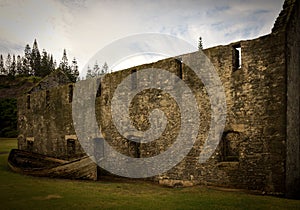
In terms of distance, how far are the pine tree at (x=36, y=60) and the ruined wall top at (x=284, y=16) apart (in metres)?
82.8

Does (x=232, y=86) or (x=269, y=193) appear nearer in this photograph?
(x=269, y=193)

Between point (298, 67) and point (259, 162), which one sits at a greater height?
point (298, 67)

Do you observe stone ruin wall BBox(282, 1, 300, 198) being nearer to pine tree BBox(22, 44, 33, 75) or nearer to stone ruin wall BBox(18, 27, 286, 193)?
stone ruin wall BBox(18, 27, 286, 193)

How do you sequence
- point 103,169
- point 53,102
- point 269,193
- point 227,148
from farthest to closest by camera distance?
point 53,102 → point 103,169 → point 227,148 → point 269,193

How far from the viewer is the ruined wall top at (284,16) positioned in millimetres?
9201

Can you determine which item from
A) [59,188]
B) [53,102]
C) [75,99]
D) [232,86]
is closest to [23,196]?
[59,188]

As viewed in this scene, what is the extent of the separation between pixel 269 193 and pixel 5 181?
10367 mm

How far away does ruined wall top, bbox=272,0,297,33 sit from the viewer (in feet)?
30.2

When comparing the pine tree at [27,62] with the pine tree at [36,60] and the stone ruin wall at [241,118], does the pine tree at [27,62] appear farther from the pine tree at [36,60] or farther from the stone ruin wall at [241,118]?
the stone ruin wall at [241,118]

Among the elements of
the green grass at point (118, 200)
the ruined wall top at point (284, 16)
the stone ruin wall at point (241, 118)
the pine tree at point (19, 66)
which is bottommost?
the green grass at point (118, 200)

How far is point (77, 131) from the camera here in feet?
55.8

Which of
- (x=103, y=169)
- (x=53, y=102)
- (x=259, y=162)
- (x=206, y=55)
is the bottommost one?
(x=103, y=169)

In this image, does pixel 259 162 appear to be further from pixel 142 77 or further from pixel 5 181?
pixel 5 181

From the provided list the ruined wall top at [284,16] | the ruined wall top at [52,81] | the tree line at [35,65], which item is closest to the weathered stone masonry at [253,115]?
the ruined wall top at [284,16]
